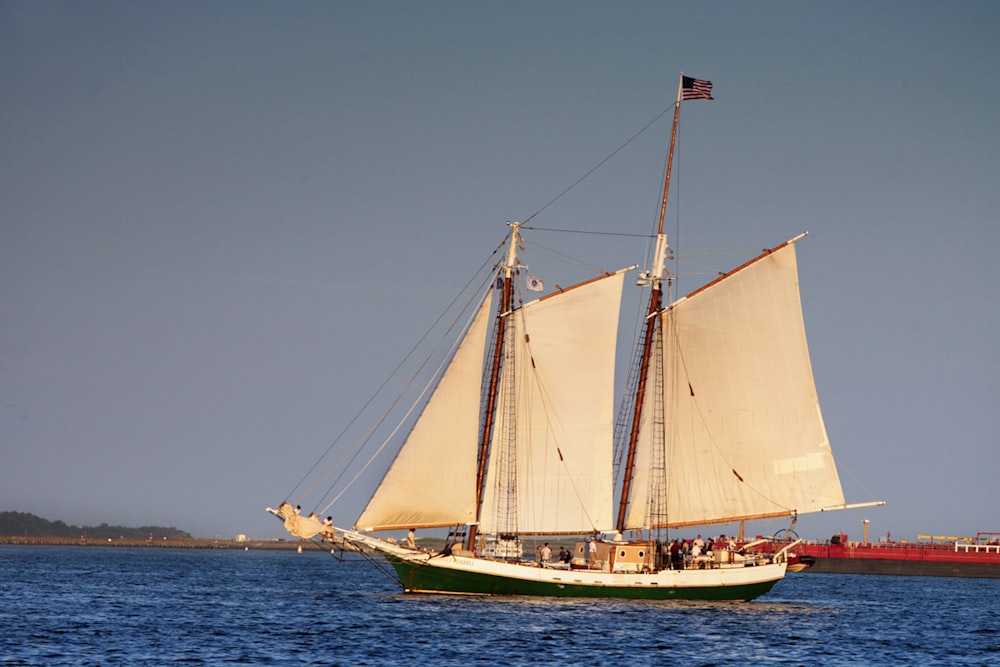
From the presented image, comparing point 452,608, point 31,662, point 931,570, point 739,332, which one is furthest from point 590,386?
point 931,570

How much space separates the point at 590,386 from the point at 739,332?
944 cm

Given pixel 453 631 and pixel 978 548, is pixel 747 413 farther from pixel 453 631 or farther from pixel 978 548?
pixel 978 548

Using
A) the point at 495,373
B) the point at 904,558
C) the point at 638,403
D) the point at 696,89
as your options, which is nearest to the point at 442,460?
the point at 495,373

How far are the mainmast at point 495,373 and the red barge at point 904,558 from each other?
89297mm

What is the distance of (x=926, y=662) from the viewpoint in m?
53.6

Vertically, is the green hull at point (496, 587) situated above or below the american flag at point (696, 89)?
below

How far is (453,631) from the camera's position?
56500 millimetres

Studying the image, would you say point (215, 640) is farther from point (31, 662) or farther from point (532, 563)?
point (532, 563)

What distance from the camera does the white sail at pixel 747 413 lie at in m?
77.6

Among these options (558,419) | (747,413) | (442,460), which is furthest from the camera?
(747,413)

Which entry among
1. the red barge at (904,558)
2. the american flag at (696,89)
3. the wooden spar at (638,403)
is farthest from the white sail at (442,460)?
the red barge at (904,558)

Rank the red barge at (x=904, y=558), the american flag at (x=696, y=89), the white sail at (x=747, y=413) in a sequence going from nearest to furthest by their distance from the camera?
the white sail at (x=747, y=413), the american flag at (x=696, y=89), the red barge at (x=904, y=558)

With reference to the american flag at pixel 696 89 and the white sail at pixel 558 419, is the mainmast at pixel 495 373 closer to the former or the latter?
the white sail at pixel 558 419

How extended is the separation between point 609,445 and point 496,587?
10700mm
